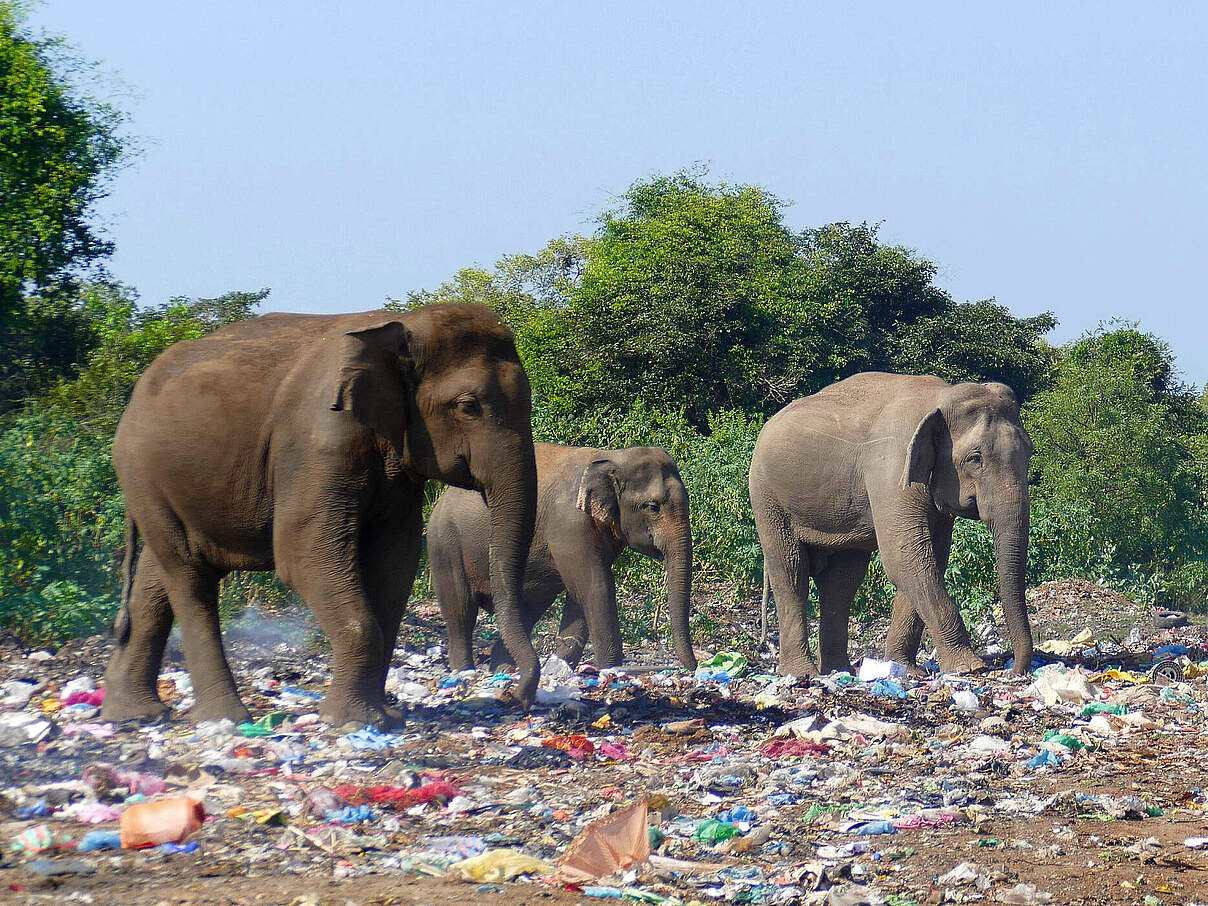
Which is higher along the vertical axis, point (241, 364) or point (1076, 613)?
point (241, 364)

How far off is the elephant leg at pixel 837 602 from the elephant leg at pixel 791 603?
0.19 m

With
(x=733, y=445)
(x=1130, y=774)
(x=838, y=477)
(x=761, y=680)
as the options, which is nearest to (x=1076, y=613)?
(x=733, y=445)

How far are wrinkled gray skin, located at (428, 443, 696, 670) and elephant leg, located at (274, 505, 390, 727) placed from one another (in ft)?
15.5

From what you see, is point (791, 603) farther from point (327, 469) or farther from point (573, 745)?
point (327, 469)

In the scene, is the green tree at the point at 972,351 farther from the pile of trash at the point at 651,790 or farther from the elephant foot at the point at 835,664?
the pile of trash at the point at 651,790

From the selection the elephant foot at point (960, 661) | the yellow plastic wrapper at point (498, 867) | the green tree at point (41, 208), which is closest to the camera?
the yellow plastic wrapper at point (498, 867)

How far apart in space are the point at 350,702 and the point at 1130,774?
4.12m

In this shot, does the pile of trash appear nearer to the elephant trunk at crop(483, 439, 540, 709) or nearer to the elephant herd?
the elephant herd

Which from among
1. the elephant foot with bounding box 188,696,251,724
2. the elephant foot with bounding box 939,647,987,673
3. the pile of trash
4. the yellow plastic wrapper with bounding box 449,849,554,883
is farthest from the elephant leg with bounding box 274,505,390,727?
the elephant foot with bounding box 939,647,987,673

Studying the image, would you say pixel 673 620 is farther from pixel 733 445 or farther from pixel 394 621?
pixel 733 445

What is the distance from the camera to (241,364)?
884cm

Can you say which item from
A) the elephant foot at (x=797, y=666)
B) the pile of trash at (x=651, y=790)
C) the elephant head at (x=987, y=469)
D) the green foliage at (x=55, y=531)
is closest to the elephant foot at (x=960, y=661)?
the elephant head at (x=987, y=469)

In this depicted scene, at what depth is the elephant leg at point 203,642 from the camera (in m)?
8.77

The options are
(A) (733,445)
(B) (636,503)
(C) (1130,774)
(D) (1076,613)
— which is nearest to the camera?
(C) (1130,774)
